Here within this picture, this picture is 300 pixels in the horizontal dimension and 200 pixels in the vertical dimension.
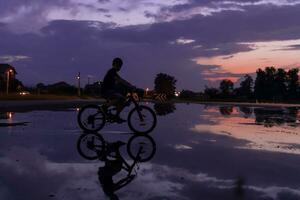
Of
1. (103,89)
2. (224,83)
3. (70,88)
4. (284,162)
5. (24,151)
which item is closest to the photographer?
(284,162)

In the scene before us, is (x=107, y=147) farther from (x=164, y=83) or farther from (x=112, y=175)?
(x=164, y=83)

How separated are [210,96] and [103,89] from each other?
77.9 meters

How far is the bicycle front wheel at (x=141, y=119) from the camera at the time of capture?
14297mm

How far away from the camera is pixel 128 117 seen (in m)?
14.4

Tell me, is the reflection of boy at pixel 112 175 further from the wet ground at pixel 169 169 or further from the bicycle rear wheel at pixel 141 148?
the bicycle rear wheel at pixel 141 148

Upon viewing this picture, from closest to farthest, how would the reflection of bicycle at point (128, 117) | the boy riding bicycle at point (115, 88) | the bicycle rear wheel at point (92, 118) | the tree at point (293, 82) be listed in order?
the boy riding bicycle at point (115, 88), the reflection of bicycle at point (128, 117), the bicycle rear wheel at point (92, 118), the tree at point (293, 82)

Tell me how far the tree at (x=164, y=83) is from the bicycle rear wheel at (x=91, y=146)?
91893 mm

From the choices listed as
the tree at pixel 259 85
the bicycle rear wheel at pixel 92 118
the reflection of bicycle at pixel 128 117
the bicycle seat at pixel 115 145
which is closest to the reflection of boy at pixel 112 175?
the bicycle seat at pixel 115 145

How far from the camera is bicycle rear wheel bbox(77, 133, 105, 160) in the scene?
10.1m

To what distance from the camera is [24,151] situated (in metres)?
10.5

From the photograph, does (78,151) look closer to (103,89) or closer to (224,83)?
(103,89)

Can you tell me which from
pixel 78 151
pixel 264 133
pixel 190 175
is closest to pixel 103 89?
pixel 78 151

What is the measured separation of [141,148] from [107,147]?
736mm

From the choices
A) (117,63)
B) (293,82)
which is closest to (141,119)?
(117,63)
